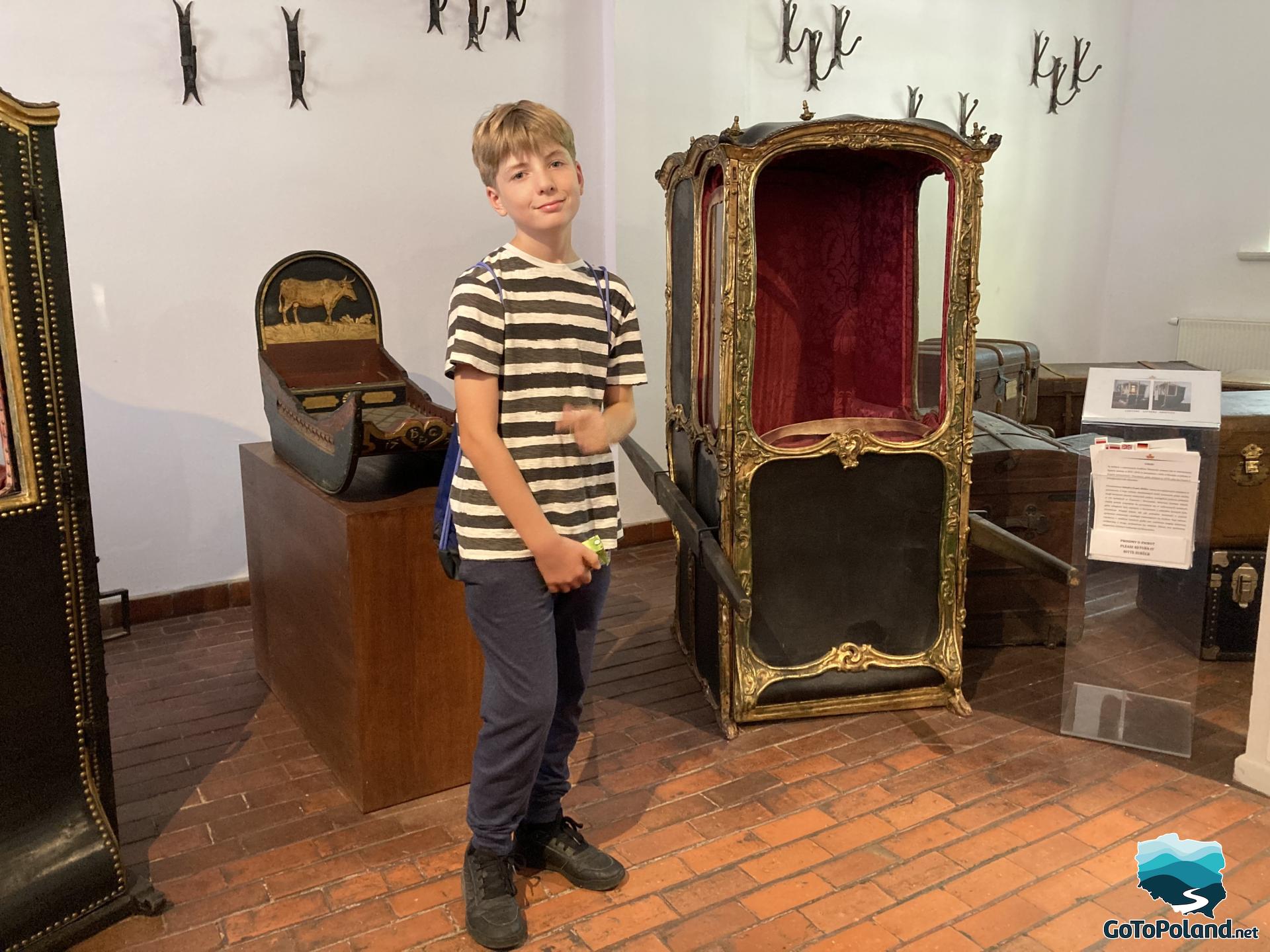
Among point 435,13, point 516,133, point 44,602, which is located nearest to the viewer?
point 516,133

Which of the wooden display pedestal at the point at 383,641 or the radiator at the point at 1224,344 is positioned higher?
the radiator at the point at 1224,344

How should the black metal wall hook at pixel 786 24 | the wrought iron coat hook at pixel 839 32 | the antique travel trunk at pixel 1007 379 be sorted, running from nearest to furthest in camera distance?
the antique travel trunk at pixel 1007 379 → the black metal wall hook at pixel 786 24 → the wrought iron coat hook at pixel 839 32

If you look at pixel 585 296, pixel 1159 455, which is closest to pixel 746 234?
pixel 585 296

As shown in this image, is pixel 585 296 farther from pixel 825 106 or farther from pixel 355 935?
pixel 825 106

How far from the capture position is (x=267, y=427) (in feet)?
14.6

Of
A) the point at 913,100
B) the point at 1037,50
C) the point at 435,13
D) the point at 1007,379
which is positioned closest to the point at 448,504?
the point at 435,13

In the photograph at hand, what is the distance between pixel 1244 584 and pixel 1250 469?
41 centimetres

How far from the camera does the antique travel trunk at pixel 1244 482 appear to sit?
371 cm

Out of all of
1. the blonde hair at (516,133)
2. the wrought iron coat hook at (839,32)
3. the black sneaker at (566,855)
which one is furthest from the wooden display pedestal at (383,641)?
the wrought iron coat hook at (839,32)

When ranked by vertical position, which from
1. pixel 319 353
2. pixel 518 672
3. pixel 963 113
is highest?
pixel 963 113

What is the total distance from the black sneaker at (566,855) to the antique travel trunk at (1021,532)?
2.00m

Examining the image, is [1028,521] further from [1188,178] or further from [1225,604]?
A: [1188,178]

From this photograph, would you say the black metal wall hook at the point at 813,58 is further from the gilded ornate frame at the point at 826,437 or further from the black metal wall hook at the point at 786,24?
the gilded ornate frame at the point at 826,437

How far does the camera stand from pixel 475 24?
4.57 metres
